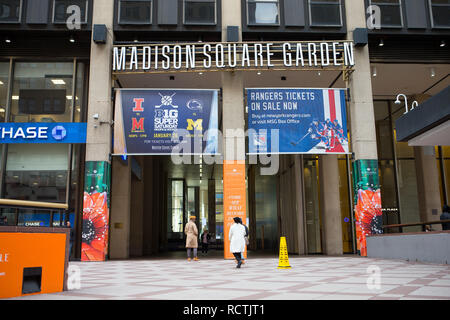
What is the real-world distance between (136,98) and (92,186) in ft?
13.0

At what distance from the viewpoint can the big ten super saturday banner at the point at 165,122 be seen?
1680 centimetres

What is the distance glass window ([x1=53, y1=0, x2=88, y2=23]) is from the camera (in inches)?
677

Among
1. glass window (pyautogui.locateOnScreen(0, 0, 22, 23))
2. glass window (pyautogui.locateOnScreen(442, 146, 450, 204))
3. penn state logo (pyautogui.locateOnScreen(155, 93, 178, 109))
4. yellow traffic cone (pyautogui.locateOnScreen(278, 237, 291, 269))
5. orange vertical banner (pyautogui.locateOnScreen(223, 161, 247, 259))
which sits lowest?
yellow traffic cone (pyautogui.locateOnScreen(278, 237, 291, 269))

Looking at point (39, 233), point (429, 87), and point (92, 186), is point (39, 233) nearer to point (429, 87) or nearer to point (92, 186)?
point (92, 186)

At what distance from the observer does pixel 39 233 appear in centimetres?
618

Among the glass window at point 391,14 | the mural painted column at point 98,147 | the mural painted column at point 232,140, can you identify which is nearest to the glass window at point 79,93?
the mural painted column at point 98,147

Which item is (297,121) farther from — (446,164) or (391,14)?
(446,164)

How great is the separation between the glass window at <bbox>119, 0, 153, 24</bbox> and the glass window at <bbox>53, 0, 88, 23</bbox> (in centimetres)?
147

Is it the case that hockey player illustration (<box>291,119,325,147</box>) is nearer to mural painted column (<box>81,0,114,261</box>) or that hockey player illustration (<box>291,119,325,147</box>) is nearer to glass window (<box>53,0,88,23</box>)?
mural painted column (<box>81,0,114,261</box>)

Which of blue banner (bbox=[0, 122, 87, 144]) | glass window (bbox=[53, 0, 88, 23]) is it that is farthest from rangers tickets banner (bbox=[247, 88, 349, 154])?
glass window (bbox=[53, 0, 88, 23])

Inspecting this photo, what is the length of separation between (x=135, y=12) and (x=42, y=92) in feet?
16.9

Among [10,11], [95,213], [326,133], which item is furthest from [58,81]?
[326,133]

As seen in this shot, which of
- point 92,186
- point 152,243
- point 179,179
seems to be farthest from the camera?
point 179,179
